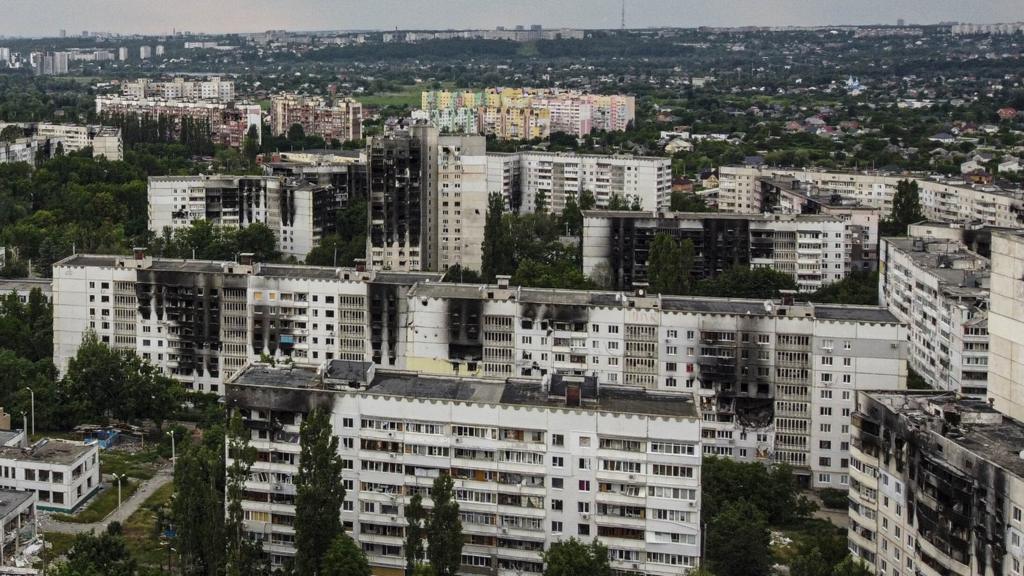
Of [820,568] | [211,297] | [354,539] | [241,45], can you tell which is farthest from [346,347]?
[241,45]

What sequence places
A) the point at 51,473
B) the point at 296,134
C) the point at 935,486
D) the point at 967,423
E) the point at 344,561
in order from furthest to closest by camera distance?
the point at 296,134 → the point at 51,473 → the point at 967,423 → the point at 344,561 → the point at 935,486

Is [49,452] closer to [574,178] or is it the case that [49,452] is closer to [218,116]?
[574,178]

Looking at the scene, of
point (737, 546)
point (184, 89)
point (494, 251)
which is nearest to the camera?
point (737, 546)

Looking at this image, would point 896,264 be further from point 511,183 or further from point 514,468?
point 511,183

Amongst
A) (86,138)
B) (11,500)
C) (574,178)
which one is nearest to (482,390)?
(11,500)

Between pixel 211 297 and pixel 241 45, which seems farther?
pixel 241 45
